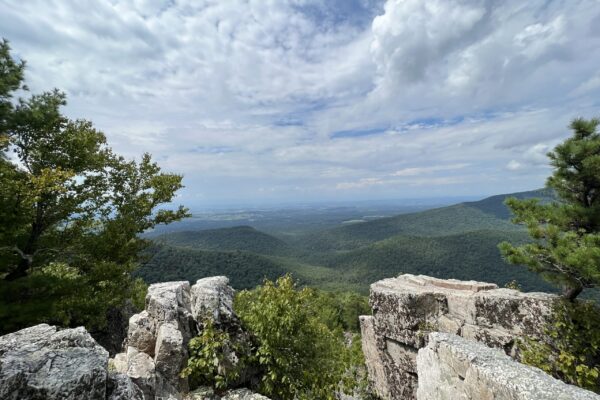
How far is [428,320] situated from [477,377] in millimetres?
7166

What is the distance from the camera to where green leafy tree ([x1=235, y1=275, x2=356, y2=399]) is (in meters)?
10.8

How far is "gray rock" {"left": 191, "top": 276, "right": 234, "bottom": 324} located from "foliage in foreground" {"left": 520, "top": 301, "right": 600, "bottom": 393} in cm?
1284

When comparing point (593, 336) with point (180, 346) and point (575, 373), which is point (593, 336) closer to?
point (575, 373)

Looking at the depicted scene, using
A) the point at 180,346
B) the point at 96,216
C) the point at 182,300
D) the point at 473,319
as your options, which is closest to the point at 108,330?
the point at 96,216

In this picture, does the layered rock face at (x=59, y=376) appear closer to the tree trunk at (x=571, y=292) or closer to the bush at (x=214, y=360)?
the bush at (x=214, y=360)

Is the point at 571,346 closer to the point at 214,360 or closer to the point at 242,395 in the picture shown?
the point at 242,395

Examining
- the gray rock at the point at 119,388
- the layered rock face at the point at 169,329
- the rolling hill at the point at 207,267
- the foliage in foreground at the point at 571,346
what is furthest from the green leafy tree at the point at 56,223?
the rolling hill at the point at 207,267

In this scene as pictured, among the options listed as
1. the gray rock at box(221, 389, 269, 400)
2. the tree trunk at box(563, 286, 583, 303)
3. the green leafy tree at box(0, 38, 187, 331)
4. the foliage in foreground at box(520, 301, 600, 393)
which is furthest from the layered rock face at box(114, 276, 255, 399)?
the tree trunk at box(563, 286, 583, 303)

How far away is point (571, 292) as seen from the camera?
13242 millimetres

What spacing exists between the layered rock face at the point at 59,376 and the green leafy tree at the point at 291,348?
5.71m

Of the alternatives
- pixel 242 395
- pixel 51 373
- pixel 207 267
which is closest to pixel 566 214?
pixel 242 395

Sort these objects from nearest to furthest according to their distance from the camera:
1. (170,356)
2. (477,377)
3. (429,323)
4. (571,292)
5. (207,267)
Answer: (477,377)
(170,356)
(571,292)
(429,323)
(207,267)

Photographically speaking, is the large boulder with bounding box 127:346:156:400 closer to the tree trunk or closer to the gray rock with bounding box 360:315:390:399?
the gray rock with bounding box 360:315:390:399

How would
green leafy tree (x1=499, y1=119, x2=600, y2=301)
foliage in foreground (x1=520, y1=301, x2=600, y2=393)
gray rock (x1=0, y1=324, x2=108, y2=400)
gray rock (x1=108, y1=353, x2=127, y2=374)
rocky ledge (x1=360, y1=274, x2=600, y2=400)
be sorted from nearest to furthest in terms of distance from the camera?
gray rock (x1=0, y1=324, x2=108, y2=400) < gray rock (x1=108, y1=353, x2=127, y2=374) < foliage in foreground (x1=520, y1=301, x2=600, y2=393) < green leafy tree (x1=499, y1=119, x2=600, y2=301) < rocky ledge (x1=360, y1=274, x2=600, y2=400)
